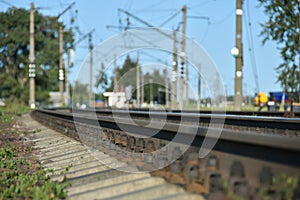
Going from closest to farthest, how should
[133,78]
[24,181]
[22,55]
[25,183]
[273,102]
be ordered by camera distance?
[25,183]
[24,181]
[273,102]
[133,78]
[22,55]

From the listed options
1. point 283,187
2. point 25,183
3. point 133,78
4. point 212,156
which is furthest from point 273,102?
point 133,78

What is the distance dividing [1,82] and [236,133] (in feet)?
228

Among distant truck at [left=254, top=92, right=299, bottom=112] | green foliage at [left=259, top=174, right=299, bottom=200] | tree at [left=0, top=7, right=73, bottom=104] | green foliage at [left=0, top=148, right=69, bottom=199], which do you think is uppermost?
tree at [left=0, top=7, right=73, bottom=104]

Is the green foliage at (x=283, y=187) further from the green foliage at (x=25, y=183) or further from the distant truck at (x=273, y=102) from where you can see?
the distant truck at (x=273, y=102)

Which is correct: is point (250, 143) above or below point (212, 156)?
above

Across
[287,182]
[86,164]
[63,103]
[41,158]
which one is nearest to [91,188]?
[86,164]

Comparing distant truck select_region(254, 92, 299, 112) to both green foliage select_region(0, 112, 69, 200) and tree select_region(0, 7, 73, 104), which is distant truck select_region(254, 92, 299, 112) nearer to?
green foliage select_region(0, 112, 69, 200)

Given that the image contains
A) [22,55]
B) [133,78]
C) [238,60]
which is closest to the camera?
[238,60]

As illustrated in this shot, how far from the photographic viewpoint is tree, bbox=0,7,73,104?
226ft

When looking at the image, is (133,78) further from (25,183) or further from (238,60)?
(25,183)

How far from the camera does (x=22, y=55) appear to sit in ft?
234

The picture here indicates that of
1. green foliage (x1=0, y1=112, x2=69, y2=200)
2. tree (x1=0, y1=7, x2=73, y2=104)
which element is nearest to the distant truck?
green foliage (x1=0, y1=112, x2=69, y2=200)

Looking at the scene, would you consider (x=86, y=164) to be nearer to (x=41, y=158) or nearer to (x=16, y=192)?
(x=16, y=192)

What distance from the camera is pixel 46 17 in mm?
75250
